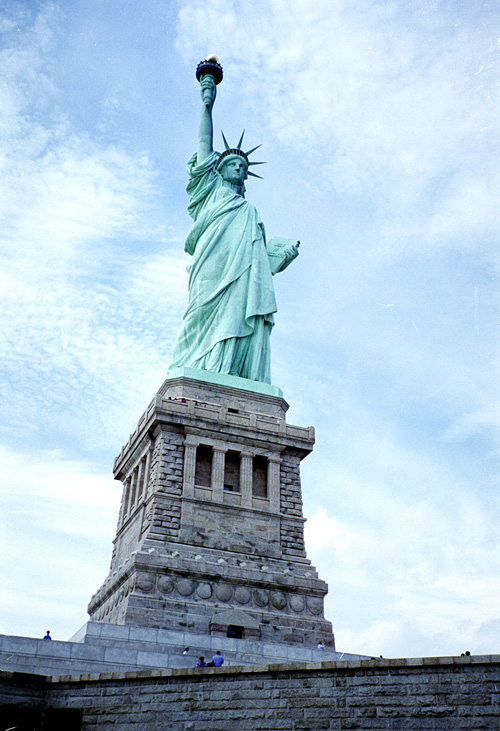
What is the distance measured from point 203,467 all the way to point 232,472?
946 mm

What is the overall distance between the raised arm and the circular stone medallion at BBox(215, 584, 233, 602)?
17562 mm

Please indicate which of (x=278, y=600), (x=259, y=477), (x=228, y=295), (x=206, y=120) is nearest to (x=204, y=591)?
(x=278, y=600)

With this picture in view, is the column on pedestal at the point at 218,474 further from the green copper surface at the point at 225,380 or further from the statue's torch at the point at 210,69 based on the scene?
the statue's torch at the point at 210,69

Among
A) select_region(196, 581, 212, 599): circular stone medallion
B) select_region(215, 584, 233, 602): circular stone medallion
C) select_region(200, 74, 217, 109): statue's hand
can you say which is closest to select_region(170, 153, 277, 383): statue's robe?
select_region(200, 74, 217, 109): statue's hand

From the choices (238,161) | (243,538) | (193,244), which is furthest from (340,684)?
(238,161)

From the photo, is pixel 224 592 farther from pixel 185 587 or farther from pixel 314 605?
pixel 314 605

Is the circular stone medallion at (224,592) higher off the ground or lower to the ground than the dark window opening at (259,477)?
lower

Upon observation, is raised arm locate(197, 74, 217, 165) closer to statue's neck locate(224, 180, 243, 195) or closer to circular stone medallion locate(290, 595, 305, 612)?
statue's neck locate(224, 180, 243, 195)

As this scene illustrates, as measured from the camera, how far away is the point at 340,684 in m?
12.4

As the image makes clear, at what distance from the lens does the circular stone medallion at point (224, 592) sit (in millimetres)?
22469

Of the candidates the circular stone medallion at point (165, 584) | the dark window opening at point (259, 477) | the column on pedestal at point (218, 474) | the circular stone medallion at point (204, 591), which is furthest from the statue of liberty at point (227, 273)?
the circular stone medallion at point (165, 584)

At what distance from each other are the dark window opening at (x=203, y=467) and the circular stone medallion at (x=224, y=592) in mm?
3344

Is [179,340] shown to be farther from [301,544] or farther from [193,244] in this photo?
[301,544]

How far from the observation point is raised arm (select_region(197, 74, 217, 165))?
33.5 metres
